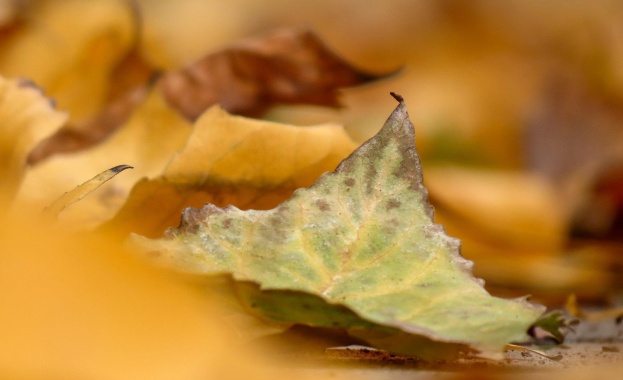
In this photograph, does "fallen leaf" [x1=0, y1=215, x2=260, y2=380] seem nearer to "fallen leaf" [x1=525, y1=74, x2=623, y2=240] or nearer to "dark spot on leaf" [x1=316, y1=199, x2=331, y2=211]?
"dark spot on leaf" [x1=316, y1=199, x2=331, y2=211]

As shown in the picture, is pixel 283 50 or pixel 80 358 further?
pixel 283 50

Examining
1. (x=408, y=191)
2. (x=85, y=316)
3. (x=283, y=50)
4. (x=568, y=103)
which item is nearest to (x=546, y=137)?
(x=568, y=103)

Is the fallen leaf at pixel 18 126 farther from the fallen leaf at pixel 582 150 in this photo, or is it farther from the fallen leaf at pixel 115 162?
the fallen leaf at pixel 582 150

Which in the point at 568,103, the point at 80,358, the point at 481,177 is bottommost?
the point at 80,358

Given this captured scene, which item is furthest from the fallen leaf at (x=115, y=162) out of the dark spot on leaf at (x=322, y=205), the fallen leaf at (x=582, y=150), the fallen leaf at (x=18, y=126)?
the fallen leaf at (x=582, y=150)

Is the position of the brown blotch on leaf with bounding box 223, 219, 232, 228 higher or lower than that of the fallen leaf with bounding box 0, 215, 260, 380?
higher

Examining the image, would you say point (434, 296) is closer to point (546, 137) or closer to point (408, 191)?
point (408, 191)

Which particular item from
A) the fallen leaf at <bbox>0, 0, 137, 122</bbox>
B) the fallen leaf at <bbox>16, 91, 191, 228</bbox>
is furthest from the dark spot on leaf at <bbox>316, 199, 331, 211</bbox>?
the fallen leaf at <bbox>0, 0, 137, 122</bbox>

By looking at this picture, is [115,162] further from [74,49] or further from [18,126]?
[74,49]
